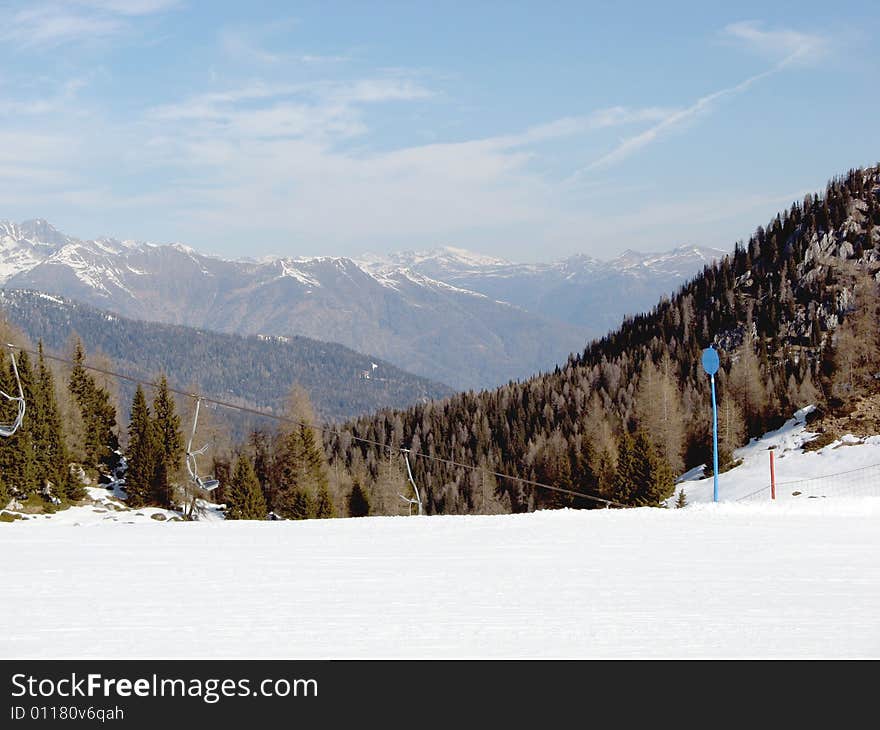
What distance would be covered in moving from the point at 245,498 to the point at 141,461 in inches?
624

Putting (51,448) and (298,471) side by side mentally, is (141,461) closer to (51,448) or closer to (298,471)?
(51,448)

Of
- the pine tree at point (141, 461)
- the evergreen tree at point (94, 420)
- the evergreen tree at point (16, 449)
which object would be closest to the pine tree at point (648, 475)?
the pine tree at point (141, 461)

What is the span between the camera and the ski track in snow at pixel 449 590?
→ 7.50m

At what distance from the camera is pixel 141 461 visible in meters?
79.4

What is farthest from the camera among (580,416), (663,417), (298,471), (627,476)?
(580,416)

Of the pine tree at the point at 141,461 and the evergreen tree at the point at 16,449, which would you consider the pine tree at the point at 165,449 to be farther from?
the evergreen tree at the point at 16,449

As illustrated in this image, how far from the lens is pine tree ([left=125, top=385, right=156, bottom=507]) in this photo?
78.9 metres

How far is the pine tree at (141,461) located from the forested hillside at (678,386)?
82.6ft

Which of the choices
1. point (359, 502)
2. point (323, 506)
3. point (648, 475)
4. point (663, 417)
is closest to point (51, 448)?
point (323, 506)

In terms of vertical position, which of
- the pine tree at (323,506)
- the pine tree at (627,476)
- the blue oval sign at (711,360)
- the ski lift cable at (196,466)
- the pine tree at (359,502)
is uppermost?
the blue oval sign at (711,360)

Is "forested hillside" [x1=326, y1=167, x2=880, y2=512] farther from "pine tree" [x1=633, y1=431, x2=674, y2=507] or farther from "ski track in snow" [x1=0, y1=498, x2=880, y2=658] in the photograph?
"ski track in snow" [x1=0, y1=498, x2=880, y2=658]

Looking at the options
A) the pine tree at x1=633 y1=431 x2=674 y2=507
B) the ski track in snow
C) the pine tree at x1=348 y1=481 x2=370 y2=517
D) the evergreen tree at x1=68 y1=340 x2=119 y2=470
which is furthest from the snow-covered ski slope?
the evergreen tree at x1=68 y1=340 x2=119 y2=470

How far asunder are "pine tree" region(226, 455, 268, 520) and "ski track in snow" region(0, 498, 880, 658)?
2189 inches

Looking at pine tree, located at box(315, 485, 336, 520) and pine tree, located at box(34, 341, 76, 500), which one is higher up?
pine tree, located at box(34, 341, 76, 500)
